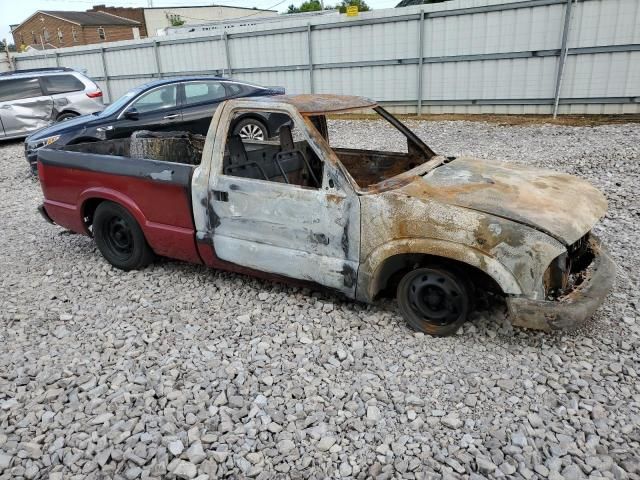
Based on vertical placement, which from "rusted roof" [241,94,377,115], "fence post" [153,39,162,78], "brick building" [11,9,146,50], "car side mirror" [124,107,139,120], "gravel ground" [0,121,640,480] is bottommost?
"gravel ground" [0,121,640,480]

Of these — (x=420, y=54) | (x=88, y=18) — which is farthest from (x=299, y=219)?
(x=88, y=18)

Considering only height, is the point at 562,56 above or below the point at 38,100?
above

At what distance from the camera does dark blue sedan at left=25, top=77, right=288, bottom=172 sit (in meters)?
8.95

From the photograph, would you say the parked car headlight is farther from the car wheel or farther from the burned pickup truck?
the burned pickup truck

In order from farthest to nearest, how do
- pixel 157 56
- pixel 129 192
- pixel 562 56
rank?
pixel 157 56 → pixel 562 56 → pixel 129 192

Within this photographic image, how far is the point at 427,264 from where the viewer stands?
3625mm

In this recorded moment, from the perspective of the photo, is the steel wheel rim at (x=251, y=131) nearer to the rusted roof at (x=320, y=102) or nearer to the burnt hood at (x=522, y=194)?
the rusted roof at (x=320, y=102)

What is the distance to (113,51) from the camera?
1853 centimetres

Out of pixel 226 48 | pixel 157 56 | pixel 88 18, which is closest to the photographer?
pixel 226 48

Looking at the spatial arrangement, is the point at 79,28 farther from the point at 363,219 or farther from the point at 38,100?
the point at 363,219

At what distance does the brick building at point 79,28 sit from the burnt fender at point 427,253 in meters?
53.6

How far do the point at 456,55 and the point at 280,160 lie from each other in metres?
9.46

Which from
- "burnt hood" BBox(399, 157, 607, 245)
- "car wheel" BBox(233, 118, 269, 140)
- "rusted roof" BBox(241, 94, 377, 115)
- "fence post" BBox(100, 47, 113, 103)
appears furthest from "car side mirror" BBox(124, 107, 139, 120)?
"fence post" BBox(100, 47, 113, 103)

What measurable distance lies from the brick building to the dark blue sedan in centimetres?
4595
